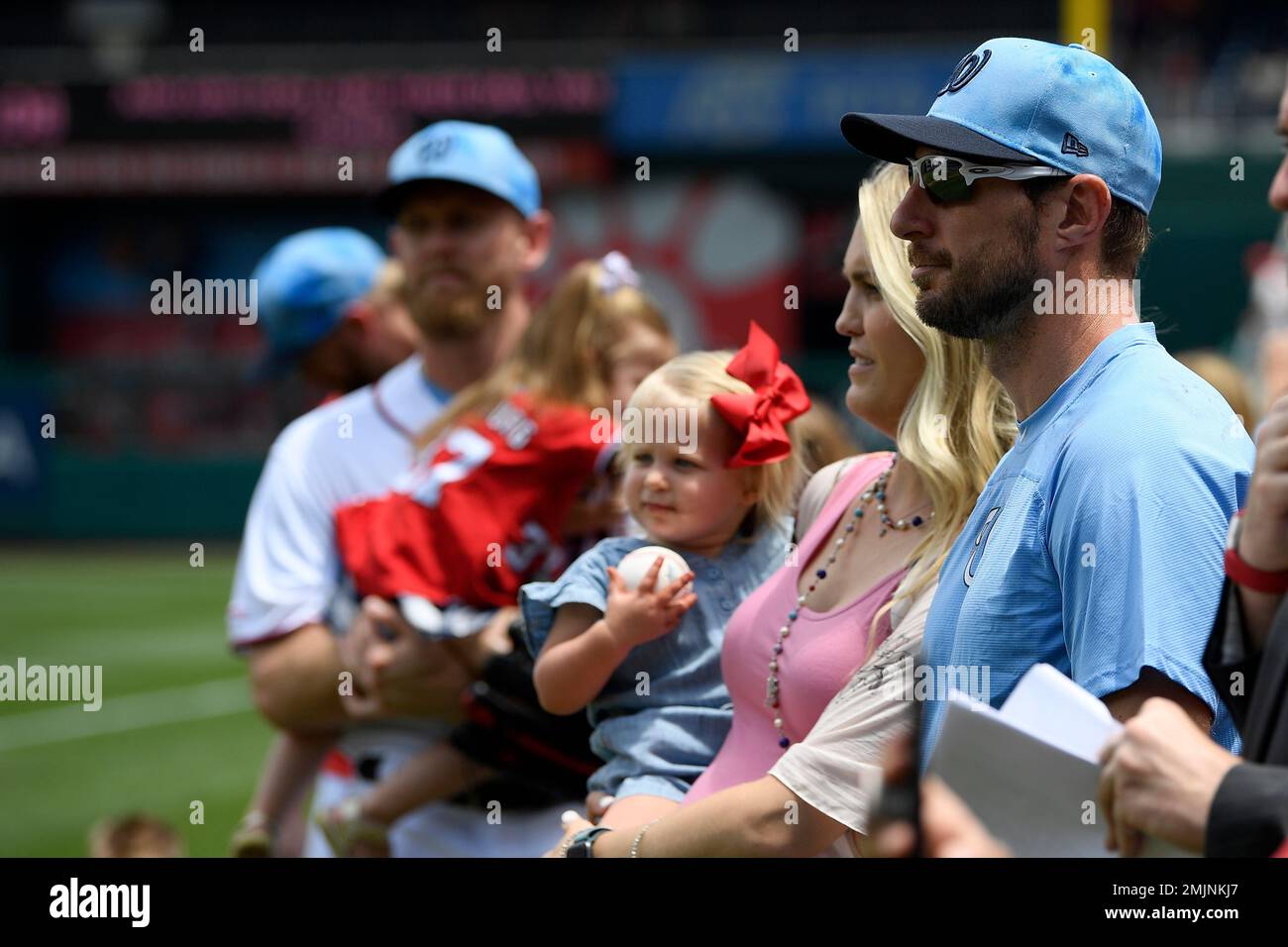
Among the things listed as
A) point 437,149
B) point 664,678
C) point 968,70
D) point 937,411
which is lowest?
point 664,678

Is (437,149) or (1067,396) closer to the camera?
(1067,396)

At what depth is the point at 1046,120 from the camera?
235 centimetres

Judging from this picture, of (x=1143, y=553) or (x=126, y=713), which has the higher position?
(x=1143, y=553)

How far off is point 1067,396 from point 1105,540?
30cm

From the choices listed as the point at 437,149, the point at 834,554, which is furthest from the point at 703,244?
the point at 834,554

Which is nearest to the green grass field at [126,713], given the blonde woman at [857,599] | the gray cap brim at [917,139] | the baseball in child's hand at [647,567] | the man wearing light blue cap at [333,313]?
the man wearing light blue cap at [333,313]

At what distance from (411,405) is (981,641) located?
222cm

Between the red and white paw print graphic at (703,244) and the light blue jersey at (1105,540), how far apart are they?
68.1 ft

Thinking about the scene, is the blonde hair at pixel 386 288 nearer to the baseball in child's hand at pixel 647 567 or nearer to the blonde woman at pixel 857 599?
the baseball in child's hand at pixel 647 567

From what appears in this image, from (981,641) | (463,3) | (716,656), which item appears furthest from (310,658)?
(463,3)

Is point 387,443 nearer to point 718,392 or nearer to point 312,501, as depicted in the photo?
point 312,501

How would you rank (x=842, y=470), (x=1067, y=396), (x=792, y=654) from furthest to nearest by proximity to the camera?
(x=842, y=470) → (x=792, y=654) → (x=1067, y=396)
